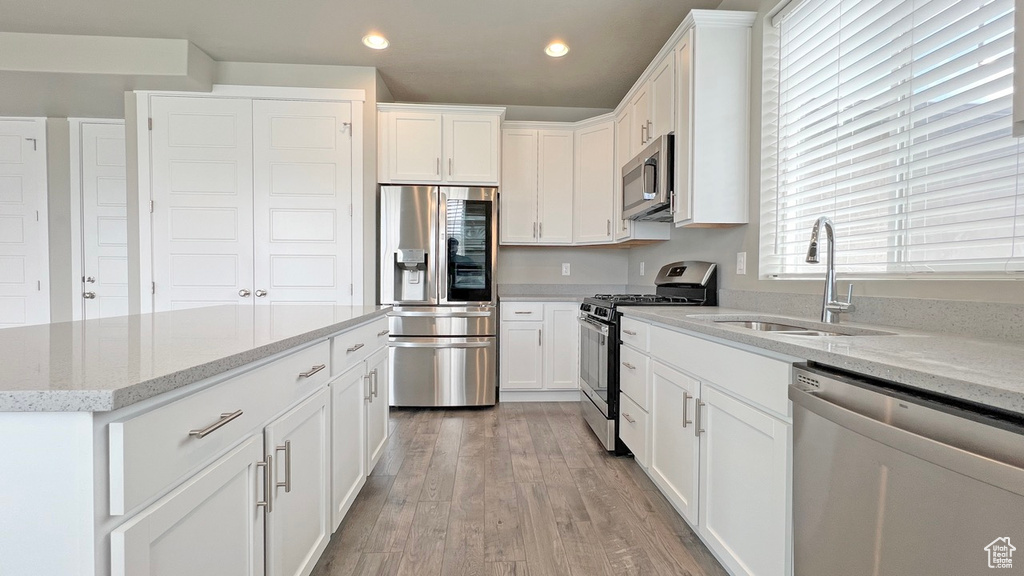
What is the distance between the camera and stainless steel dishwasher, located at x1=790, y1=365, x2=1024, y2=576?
0.63 metres

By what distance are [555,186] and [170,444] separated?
3.50 m

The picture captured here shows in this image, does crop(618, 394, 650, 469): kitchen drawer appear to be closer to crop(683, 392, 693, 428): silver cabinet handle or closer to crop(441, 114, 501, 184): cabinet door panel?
crop(683, 392, 693, 428): silver cabinet handle

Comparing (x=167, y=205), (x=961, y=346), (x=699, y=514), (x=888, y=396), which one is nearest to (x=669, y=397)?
(x=699, y=514)

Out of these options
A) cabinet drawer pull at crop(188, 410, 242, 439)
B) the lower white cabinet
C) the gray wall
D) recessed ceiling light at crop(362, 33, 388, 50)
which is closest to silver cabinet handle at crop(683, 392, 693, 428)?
the gray wall

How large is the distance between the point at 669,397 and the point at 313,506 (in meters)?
1.37

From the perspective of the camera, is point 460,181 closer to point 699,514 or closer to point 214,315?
point 214,315

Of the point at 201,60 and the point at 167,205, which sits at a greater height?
the point at 201,60

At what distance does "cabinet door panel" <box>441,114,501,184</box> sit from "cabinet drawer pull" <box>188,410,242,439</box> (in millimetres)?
2887

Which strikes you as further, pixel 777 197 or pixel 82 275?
pixel 82 275

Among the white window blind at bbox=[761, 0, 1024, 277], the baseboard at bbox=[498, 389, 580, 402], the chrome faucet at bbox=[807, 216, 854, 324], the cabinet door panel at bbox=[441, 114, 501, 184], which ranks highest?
the cabinet door panel at bbox=[441, 114, 501, 184]

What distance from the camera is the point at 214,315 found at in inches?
66.4

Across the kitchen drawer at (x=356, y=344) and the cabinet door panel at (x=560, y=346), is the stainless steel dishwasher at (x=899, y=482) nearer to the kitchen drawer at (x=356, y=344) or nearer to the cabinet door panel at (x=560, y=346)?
the kitchen drawer at (x=356, y=344)

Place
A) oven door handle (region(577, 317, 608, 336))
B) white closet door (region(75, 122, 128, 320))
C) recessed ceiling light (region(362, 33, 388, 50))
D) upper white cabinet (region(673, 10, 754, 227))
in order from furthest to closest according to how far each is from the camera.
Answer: white closet door (region(75, 122, 128, 320)) → recessed ceiling light (region(362, 33, 388, 50)) → oven door handle (region(577, 317, 608, 336)) → upper white cabinet (region(673, 10, 754, 227))

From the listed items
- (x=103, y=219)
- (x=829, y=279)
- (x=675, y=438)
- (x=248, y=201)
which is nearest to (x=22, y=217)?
(x=103, y=219)
